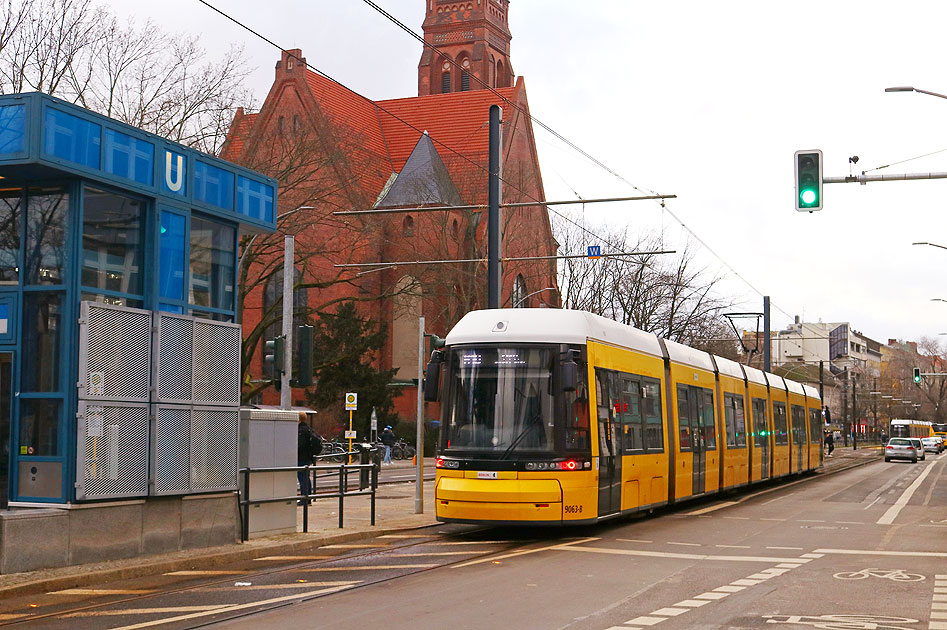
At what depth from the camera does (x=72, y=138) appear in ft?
39.7

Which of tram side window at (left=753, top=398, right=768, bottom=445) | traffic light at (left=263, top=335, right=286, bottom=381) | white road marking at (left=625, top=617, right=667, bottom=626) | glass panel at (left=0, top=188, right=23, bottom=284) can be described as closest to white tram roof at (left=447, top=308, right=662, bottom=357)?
traffic light at (left=263, top=335, right=286, bottom=381)

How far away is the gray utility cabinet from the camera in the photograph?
14977 millimetres

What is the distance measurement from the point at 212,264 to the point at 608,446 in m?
6.16

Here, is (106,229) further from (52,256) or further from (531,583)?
(531,583)

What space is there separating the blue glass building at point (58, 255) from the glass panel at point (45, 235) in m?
0.01

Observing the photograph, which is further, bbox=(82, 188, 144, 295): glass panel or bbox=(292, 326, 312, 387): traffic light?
bbox=(292, 326, 312, 387): traffic light

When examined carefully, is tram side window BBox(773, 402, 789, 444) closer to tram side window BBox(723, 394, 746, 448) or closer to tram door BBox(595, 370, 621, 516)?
tram side window BBox(723, 394, 746, 448)

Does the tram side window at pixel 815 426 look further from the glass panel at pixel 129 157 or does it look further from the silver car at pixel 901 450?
the glass panel at pixel 129 157

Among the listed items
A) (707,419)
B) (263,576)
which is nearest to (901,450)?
(707,419)

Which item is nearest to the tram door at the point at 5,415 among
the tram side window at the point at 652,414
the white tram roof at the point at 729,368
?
the tram side window at the point at 652,414

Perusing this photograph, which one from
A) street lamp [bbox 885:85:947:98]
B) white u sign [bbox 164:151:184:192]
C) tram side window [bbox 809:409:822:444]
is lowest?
tram side window [bbox 809:409:822:444]

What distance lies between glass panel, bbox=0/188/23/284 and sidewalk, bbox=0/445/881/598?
3.28m

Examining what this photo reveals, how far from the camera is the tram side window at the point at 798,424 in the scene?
35.2 metres

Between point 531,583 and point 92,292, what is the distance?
5.56 metres
